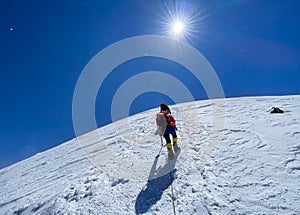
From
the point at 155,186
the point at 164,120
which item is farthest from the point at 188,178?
the point at 164,120

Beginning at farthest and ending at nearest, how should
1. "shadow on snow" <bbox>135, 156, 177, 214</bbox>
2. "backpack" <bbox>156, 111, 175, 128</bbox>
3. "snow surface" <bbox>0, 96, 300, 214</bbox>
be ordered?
"backpack" <bbox>156, 111, 175, 128</bbox>, "shadow on snow" <bbox>135, 156, 177, 214</bbox>, "snow surface" <bbox>0, 96, 300, 214</bbox>

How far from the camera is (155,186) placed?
5812mm

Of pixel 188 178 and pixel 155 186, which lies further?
pixel 188 178

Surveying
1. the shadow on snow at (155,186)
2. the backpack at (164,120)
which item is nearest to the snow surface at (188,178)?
the shadow on snow at (155,186)

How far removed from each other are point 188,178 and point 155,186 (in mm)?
824

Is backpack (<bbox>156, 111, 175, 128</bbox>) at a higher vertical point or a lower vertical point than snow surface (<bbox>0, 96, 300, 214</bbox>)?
higher

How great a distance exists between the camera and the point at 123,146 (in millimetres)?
10289

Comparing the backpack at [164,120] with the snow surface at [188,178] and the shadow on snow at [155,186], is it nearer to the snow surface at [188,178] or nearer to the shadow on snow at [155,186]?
the snow surface at [188,178]

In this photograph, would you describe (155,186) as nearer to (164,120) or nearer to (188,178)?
(188,178)

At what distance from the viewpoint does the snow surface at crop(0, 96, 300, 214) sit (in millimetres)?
4820

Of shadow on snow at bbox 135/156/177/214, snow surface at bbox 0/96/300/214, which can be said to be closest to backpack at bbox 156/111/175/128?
snow surface at bbox 0/96/300/214

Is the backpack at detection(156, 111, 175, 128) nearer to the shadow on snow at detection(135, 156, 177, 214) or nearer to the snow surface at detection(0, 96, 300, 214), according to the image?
the snow surface at detection(0, 96, 300, 214)

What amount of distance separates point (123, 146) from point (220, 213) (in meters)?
6.35

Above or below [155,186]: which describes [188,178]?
above
